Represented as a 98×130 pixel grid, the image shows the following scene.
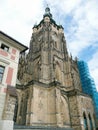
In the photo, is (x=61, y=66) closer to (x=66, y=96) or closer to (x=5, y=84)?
(x=66, y=96)

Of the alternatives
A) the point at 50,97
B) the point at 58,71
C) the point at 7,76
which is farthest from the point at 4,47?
the point at 58,71

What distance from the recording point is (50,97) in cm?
2369

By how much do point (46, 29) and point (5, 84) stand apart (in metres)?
28.3

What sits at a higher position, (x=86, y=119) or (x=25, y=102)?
(x=25, y=102)

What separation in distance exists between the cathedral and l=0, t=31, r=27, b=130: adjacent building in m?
7.12

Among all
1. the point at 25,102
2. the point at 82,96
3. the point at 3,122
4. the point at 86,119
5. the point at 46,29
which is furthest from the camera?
the point at 46,29

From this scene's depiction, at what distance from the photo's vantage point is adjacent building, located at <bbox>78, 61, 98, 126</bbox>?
31591 mm

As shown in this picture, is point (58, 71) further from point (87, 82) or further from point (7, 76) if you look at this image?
point (7, 76)

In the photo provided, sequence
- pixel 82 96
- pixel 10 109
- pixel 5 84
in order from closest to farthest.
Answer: pixel 10 109, pixel 5 84, pixel 82 96

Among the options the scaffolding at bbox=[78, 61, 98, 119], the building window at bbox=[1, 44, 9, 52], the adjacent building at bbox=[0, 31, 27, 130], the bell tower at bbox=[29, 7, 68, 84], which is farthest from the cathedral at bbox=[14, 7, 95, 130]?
the building window at bbox=[1, 44, 9, 52]

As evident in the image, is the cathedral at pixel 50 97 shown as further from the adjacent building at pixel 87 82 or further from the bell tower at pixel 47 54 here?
the adjacent building at pixel 87 82

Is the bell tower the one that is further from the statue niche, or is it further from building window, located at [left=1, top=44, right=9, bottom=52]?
→ building window, located at [left=1, top=44, right=9, bottom=52]

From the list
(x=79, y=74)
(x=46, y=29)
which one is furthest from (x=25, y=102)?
(x=46, y=29)

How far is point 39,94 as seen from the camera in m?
23.2
